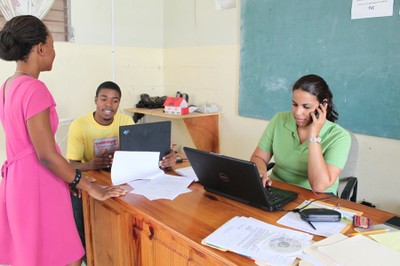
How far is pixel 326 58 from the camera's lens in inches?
93.7

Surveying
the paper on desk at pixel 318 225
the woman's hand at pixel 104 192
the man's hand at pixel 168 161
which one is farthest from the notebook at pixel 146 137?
the paper on desk at pixel 318 225

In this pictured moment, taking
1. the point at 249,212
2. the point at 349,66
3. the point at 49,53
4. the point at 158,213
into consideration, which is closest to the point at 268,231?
the point at 249,212

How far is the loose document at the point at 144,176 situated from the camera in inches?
58.6

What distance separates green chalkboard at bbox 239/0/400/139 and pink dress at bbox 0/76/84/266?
1785mm

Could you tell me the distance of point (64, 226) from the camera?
1453 mm

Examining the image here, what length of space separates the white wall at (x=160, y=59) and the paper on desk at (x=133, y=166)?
146 centimetres

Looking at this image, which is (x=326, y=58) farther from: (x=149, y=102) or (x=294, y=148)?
(x=149, y=102)

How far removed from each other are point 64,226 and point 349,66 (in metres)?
1.91

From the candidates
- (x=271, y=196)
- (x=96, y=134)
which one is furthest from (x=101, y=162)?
(x=271, y=196)

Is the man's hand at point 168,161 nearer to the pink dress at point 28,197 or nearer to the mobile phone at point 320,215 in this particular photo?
the pink dress at point 28,197

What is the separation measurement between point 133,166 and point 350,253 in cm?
99

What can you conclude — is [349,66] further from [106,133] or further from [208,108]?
[106,133]

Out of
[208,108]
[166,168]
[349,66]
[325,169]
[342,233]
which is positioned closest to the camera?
[342,233]

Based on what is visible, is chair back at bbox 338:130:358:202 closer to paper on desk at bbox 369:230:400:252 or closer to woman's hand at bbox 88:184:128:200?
paper on desk at bbox 369:230:400:252
